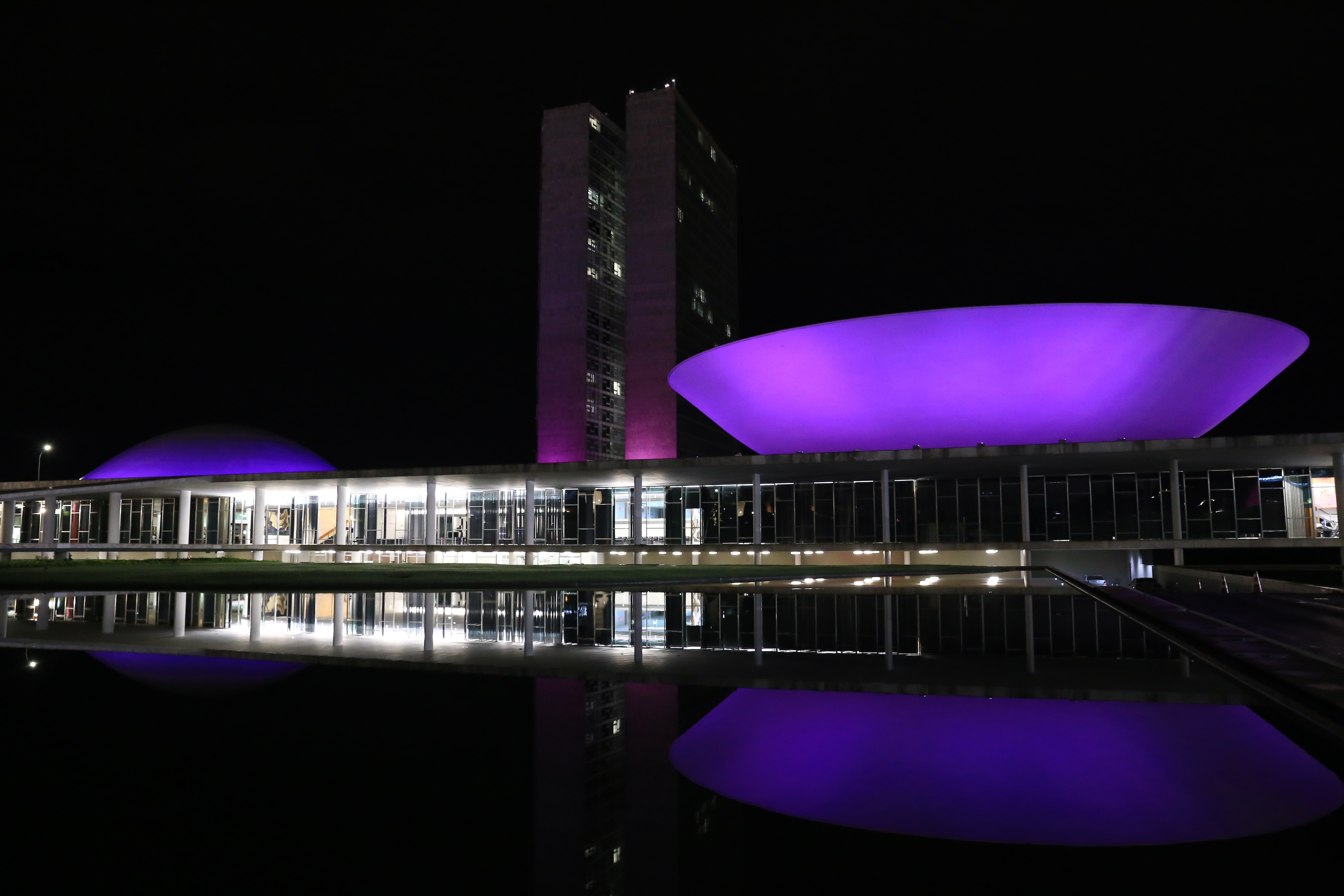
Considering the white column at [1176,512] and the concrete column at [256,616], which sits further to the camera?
the white column at [1176,512]

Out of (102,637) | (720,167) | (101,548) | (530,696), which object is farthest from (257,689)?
(720,167)

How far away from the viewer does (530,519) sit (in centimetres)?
3756

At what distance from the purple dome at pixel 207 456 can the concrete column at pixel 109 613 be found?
41.4 m

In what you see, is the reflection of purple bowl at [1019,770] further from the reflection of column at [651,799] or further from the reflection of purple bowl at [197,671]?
the reflection of purple bowl at [197,671]

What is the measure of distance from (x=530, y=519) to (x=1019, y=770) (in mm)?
34377

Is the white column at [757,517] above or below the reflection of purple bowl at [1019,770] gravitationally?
above

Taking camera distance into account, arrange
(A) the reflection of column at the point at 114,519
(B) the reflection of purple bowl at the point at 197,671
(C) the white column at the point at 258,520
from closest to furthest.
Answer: (B) the reflection of purple bowl at the point at 197,671, (A) the reflection of column at the point at 114,519, (C) the white column at the point at 258,520

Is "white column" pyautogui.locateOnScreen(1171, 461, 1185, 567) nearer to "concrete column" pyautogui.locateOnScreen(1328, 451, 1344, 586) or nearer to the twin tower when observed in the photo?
"concrete column" pyautogui.locateOnScreen(1328, 451, 1344, 586)

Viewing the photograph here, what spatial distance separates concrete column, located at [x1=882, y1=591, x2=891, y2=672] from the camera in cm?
869

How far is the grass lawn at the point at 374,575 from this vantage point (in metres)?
21.1

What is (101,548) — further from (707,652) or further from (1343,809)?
Result: (1343,809)

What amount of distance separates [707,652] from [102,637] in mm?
6883

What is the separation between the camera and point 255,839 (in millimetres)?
3104

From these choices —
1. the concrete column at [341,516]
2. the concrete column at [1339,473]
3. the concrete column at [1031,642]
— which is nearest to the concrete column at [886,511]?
the concrete column at [1339,473]
